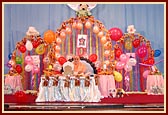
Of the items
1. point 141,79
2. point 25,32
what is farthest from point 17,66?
point 141,79

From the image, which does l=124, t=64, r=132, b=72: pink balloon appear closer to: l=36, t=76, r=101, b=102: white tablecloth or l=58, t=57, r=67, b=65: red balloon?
l=36, t=76, r=101, b=102: white tablecloth

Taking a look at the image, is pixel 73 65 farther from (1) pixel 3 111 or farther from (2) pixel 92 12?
(1) pixel 3 111

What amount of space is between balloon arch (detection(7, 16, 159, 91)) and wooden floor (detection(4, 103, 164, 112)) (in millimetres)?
1082

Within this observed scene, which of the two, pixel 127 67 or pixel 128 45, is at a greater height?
Result: pixel 128 45

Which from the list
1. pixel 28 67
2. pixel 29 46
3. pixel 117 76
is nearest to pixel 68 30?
pixel 29 46

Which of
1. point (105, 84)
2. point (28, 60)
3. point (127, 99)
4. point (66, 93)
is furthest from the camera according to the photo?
point (28, 60)

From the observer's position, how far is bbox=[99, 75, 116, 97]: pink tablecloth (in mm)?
8031

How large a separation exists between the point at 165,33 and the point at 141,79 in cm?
132

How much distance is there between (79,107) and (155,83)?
192cm

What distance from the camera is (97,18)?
832 cm

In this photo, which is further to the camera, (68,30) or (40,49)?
(68,30)

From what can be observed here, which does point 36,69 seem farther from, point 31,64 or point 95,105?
point 95,105

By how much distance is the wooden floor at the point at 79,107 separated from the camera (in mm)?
7055

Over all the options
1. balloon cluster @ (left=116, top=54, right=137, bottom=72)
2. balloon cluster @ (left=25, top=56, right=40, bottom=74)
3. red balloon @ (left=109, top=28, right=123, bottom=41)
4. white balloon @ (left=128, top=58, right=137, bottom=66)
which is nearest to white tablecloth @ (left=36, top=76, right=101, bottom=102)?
balloon cluster @ (left=25, top=56, right=40, bottom=74)
